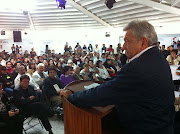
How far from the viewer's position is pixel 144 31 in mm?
1086

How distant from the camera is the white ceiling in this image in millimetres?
9422

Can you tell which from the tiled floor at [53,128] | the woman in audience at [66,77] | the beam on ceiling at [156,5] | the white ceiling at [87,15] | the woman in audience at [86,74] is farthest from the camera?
the white ceiling at [87,15]

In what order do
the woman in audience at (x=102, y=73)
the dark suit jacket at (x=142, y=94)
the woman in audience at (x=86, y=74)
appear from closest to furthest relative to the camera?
the dark suit jacket at (x=142, y=94), the woman in audience at (x=86, y=74), the woman in audience at (x=102, y=73)

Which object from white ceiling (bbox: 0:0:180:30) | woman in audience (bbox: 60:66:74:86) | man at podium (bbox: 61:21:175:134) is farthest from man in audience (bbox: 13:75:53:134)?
white ceiling (bbox: 0:0:180:30)

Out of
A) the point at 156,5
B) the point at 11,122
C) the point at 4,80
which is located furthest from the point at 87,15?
the point at 11,122

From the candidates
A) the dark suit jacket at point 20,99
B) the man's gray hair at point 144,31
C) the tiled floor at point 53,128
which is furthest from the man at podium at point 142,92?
the tiled floor at point 53,128

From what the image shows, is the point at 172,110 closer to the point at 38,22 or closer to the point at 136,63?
the point at 136,63

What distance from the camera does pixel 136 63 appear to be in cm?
99

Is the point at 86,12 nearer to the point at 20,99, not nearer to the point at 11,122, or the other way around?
the point at 20,99

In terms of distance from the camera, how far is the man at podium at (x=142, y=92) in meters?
0.97

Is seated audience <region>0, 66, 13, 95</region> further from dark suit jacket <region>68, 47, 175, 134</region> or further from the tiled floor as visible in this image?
dark suit jacket <region>68, 47, 175, 134</region>

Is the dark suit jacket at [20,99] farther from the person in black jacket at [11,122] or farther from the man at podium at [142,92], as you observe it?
the man at podium at [142,92]

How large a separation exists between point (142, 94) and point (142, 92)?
13 millimetres

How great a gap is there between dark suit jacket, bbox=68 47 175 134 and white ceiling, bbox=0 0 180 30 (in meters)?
8.15
